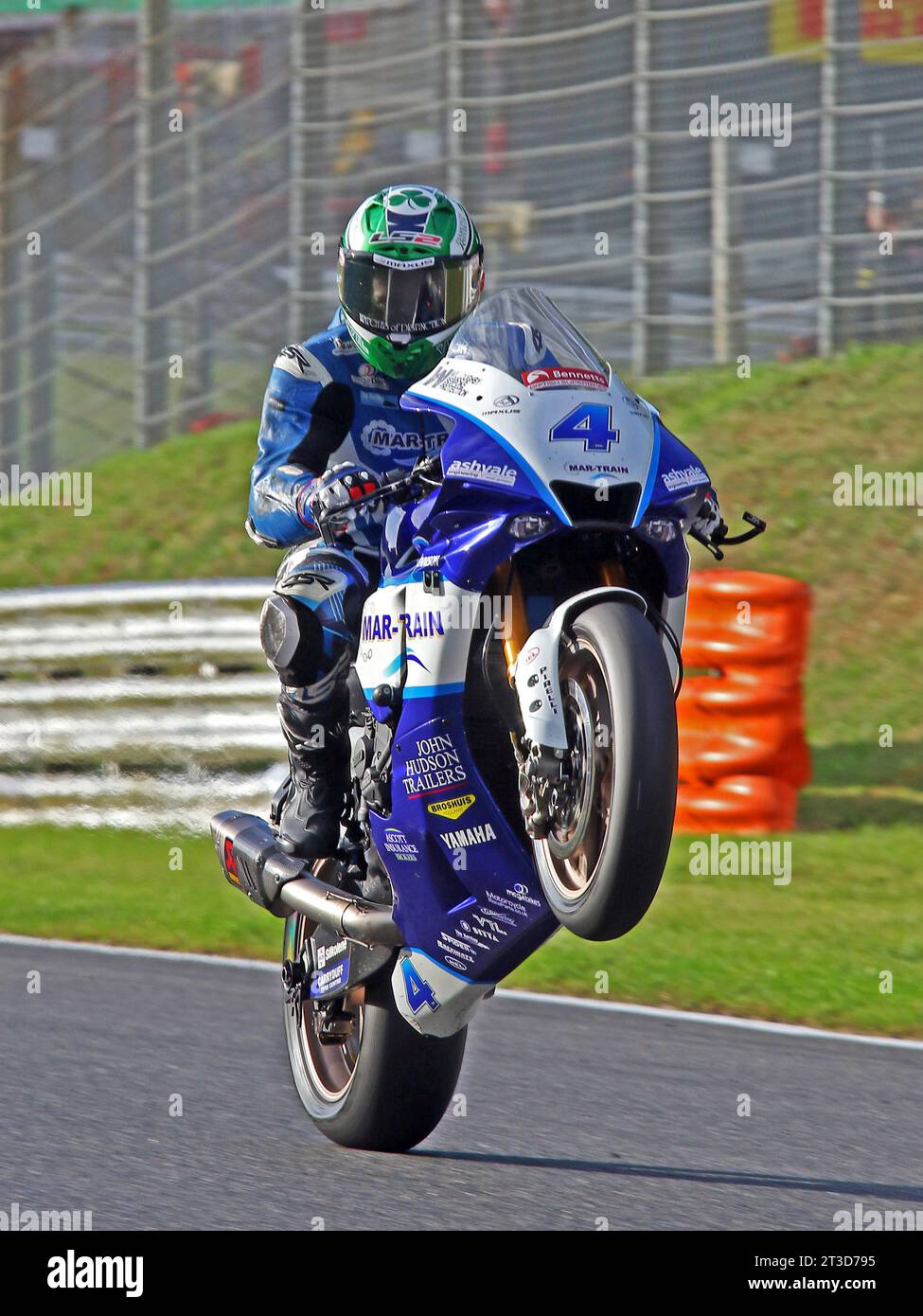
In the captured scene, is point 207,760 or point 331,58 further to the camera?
point 331,58

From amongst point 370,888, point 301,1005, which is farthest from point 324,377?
point 301,1005

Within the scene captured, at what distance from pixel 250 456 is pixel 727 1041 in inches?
411

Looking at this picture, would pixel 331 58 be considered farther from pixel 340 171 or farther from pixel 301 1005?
pixel 301 1005

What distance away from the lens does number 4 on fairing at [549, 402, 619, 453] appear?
4.03 m

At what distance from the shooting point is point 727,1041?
668 cm

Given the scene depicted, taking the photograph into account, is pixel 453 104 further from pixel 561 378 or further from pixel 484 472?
pixel 484 472

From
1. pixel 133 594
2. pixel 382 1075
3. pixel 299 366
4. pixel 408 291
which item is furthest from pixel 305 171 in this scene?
pixel 382 1075

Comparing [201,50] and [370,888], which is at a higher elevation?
[201,50]

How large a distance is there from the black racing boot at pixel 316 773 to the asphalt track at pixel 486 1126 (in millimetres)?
773

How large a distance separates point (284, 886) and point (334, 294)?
34.8 ft

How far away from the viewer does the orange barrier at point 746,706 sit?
10.3 meters

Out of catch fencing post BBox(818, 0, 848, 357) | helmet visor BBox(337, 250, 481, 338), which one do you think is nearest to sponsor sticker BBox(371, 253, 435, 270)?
helmet visor BBox(337, 250, 481, 338)


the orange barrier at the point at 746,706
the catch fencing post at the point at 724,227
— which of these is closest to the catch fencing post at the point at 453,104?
Answer: the catch fencing post at the point at 724,227

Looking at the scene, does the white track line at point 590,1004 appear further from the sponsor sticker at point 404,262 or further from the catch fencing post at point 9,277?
the catch fencing post at point 9,277
